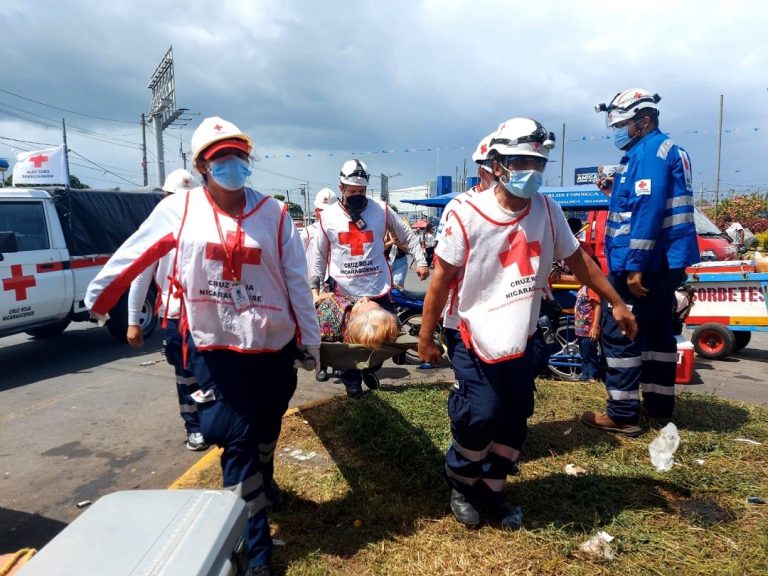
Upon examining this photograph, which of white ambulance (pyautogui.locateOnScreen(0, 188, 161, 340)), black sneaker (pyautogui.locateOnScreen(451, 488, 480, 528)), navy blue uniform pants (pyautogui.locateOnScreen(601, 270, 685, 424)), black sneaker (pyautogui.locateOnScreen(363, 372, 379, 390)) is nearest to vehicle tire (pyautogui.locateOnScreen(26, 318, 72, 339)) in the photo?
white ambulance (pyautogui.locateOnScreen(0, 188, 161, 340))

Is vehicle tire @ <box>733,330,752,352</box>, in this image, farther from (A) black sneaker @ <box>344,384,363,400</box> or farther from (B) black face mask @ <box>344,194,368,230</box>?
(B) black face mask @ <box>344,194,368,230</box>

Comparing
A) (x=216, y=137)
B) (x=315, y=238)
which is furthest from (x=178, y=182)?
(x=216, y=137)

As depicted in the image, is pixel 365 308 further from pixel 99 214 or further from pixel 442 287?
pixel 99 214

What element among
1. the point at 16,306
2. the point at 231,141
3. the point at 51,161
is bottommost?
the point at 16,306

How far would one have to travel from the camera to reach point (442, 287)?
2699mm

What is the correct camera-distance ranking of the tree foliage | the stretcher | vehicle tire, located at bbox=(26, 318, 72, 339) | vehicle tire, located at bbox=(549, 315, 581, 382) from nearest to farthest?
the stretcher
vehicle tire, located at bbox=(549, 315, 581, 382)
vehicle tire, located at bbox=(26, 318, 72, 339)
the tree foliage

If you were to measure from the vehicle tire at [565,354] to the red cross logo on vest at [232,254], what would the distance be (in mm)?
4286

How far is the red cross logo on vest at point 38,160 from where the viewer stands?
7.83 metres

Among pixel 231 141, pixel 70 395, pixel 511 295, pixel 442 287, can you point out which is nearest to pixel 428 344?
pixel 442 287

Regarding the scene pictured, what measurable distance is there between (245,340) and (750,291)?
654 centimetres

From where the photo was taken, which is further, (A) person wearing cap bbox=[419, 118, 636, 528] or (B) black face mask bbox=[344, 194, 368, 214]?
(B) black face mask bbox=[344, 194, 368, 214]

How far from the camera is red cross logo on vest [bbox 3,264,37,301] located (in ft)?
21.1

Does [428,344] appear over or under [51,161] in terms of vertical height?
under

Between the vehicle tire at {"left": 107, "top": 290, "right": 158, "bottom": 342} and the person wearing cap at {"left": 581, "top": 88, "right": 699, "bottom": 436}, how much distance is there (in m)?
6.54
